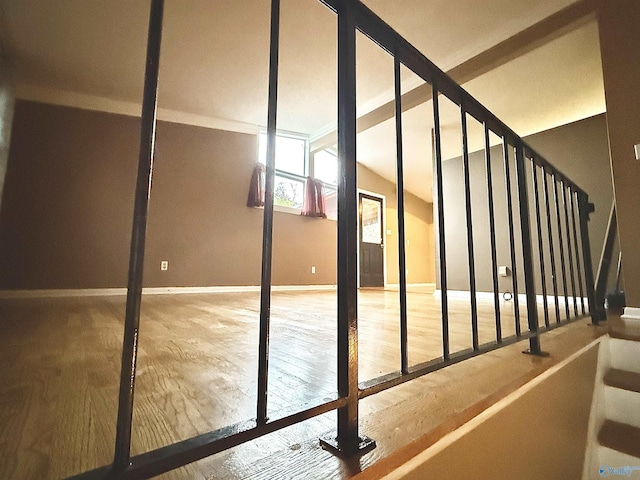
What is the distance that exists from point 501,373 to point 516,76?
12.0ft

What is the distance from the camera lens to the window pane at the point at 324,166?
5.78 meters

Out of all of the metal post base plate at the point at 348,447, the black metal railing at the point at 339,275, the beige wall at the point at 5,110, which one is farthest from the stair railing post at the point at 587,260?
the beige wall at the point at 5,110

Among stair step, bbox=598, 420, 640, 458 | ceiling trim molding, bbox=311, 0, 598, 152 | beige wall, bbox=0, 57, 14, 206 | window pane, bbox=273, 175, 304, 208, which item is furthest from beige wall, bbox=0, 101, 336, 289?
stair step, bbox=598, 420, 640, 458

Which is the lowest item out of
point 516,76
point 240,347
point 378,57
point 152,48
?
point 240,347

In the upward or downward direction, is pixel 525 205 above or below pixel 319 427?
above

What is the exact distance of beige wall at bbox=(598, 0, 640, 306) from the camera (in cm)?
214

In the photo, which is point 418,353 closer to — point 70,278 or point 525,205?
point 525,205

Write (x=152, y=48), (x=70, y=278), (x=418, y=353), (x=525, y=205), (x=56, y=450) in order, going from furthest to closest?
(x=70, y=278)
(x=525, y=205)
(x=418, y=353)
(x=56, y=450)
(x=152, y=48)

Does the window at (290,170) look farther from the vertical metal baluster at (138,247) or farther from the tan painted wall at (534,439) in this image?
the vertical metal baluster at (138,247)

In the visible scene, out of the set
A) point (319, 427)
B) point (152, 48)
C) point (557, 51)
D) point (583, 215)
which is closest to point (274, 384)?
point (319, 427)

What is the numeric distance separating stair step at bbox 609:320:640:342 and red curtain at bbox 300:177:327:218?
4135 mm

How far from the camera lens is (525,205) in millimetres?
1289

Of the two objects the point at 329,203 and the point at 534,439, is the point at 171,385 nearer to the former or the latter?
the point at 534,439

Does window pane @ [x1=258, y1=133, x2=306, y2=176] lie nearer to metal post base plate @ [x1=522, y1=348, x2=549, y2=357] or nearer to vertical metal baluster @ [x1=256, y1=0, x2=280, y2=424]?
metal post base plate @ [x1=522, y1=348, x2=549, y2=357]
